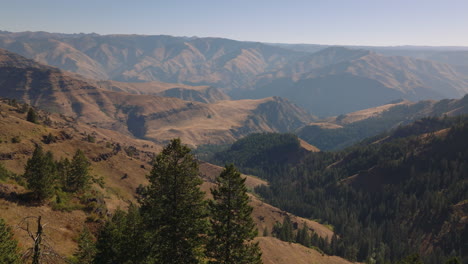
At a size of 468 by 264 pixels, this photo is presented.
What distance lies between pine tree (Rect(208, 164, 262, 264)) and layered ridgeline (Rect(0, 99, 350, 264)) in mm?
14713

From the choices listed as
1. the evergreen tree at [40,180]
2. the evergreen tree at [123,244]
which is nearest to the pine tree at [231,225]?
the evergreen tree at [123,244]

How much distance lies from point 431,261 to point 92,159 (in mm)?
165632

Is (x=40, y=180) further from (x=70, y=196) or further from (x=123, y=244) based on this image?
(x=123, y=244)

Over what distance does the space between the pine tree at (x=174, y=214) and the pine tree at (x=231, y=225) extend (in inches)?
69.0

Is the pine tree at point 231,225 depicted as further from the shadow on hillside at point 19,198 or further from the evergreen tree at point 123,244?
the shadow on hillside at point 19,198

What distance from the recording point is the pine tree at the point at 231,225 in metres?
35.8

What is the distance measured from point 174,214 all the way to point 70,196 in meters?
35.7

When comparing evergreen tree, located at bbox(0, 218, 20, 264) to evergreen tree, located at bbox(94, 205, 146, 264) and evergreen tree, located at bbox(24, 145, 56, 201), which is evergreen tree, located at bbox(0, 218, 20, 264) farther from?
evergreen tree, located at bbox(24, 145, 56, 201)

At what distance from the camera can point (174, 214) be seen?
3506 centimetres

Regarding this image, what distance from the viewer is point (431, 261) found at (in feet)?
455

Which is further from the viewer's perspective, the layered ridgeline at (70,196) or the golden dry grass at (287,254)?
the golden dry grass at (287,254)

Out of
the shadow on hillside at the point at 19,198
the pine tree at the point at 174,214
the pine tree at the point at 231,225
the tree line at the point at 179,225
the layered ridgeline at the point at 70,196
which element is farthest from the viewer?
the shadow on hillside at the point at 19,198

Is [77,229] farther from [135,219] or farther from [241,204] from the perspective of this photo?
[241,204]

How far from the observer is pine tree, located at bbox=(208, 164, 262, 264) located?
118 ft
